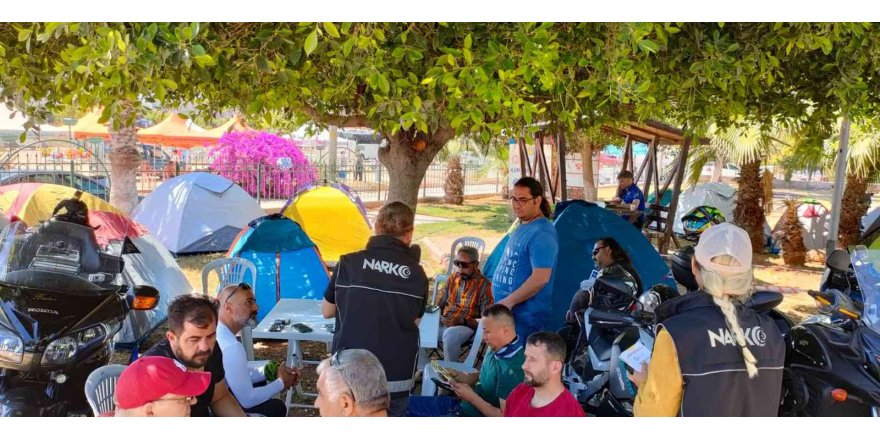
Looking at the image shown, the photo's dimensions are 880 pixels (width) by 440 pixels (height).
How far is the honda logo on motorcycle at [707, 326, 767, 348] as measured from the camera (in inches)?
86.2

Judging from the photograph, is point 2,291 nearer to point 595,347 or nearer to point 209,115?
point 209,115

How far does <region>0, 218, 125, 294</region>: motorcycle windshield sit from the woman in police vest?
3382 mm

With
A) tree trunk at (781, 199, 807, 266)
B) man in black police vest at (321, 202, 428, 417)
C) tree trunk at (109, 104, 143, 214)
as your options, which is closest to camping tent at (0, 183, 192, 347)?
man in black police vest at (321, 202, 428, 417)

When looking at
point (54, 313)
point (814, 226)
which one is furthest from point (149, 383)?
point (814, 226)

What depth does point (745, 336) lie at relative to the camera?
7.37 feet

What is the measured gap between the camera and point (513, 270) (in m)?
4.21

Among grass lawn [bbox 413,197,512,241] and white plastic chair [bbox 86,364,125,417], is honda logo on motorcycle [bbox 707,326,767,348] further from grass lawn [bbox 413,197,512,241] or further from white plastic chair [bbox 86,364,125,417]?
grass lawn [bbox 413,197,512,241]

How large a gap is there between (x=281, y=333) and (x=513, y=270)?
1.54 meters

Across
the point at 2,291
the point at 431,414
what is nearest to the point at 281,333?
the point at 431,414

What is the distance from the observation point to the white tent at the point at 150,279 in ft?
18.3

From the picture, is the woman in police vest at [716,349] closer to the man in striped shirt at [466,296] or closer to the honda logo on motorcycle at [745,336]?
the honda logo on motorcycle at [745,336]

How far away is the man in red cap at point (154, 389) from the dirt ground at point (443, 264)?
2.34m

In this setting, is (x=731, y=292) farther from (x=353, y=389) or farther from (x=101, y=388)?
(x=101, y=388)

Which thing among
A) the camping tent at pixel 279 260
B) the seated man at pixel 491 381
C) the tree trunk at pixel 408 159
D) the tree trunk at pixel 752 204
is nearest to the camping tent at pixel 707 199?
the tree trunk at pixel 752 204
